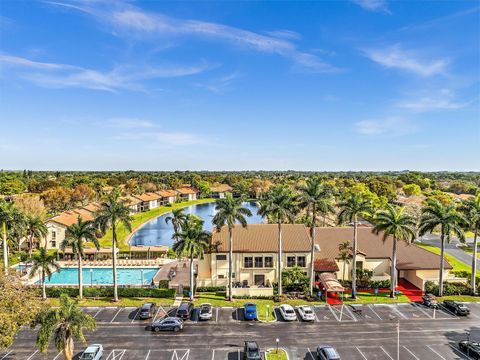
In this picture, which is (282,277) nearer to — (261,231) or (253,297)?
(253,297)

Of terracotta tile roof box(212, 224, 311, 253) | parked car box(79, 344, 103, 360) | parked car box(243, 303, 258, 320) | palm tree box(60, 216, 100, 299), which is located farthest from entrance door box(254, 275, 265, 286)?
parked car box(79, 344, 103, 360)

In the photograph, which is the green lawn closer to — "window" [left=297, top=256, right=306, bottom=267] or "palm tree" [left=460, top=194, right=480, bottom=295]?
"window" [left=297, top=256, right=306, bottom=267]

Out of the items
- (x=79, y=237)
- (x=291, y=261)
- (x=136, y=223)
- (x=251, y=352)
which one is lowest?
(x=136, y=223)

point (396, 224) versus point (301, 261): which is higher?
point (396, 224)

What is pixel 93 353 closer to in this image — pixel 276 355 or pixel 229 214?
pixel 276 355

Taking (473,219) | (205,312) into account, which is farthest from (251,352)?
(473,219)

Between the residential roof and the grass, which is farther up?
the residential roof
